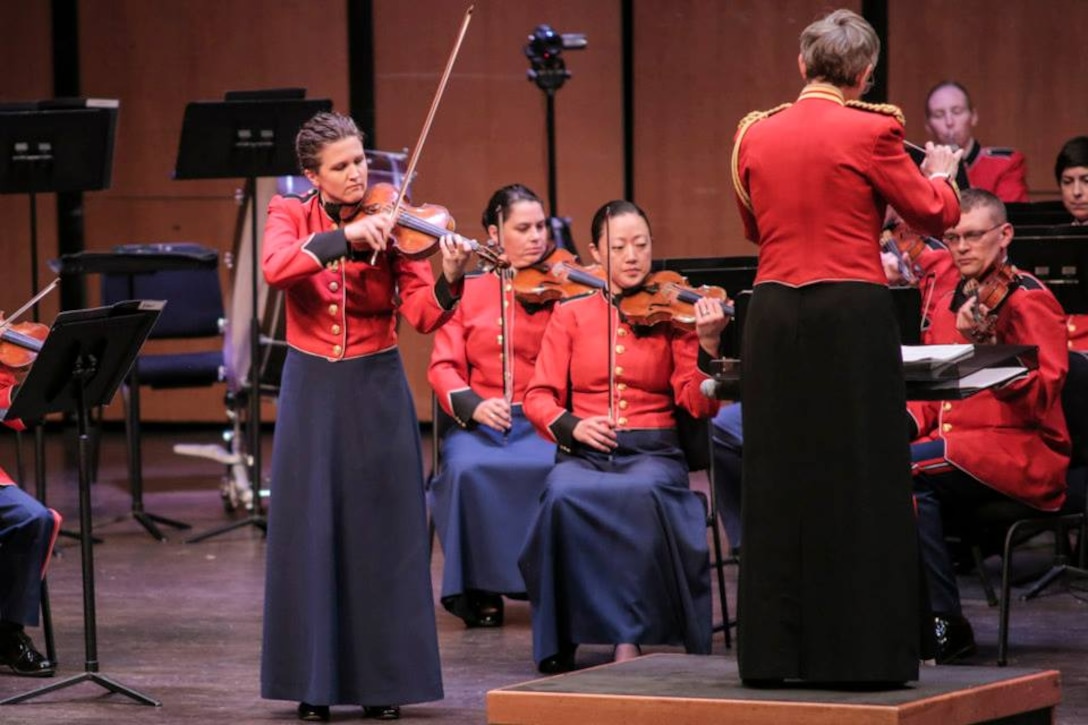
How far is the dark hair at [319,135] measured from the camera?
13.4 feet

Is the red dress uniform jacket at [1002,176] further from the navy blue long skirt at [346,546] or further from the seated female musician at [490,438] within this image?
the navy blue long skirt at [346,546]

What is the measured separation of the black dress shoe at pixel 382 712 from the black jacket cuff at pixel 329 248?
39.0 inches

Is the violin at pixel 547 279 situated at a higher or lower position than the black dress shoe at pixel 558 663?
higher

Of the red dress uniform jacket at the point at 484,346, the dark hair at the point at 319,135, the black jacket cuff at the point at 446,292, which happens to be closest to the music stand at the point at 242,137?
the red dress uniform jacket at the point at 484,346

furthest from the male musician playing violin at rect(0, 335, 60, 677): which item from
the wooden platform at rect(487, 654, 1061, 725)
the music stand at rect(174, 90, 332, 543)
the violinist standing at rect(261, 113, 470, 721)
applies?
the music stand at rect(174, 90, 332, 543)

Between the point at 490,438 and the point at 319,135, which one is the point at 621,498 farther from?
the point at 319,135

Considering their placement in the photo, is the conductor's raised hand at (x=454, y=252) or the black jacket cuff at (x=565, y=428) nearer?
the conductor's raised hand at (x=454, y=252)

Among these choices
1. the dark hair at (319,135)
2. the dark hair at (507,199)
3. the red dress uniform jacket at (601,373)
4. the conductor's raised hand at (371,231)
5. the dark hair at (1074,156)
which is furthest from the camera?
the dark hair at (1074,156)

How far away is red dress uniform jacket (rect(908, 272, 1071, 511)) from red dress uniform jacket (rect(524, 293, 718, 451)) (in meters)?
0.66

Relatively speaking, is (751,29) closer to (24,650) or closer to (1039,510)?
(1039,510)

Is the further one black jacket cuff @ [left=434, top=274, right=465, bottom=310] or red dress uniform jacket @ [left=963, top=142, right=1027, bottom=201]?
red dress uniform jacket @ [left=963, top=142, right=1027, bottom=201]

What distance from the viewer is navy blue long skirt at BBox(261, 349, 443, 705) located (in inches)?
163

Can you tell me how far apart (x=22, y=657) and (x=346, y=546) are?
40.8 inches

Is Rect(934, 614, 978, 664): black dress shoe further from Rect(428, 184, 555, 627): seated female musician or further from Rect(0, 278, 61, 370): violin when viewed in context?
Rect(0, 278, 61, 370): violin
